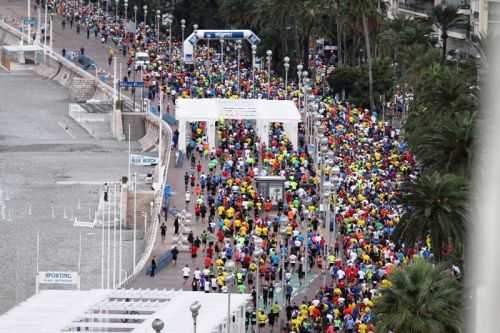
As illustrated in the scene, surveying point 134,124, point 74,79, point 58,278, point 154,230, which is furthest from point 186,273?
point 74,79

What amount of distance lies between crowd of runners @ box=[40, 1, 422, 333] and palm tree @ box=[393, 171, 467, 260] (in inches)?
76.5

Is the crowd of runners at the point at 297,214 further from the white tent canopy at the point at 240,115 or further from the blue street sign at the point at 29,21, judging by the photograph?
the blue street sign at the point at 29,21

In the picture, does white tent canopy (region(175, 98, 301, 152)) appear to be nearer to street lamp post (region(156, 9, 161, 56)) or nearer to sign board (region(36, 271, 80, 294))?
sign board (region(36, 271, 80, 294))

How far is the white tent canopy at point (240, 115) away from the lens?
9350 cm

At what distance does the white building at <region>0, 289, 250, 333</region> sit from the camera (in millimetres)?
45938

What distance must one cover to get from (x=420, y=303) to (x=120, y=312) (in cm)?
890

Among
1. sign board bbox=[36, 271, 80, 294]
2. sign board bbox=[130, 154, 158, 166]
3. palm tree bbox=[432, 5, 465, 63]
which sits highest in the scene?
palm tree bbox=[432, 5, 465, 63]

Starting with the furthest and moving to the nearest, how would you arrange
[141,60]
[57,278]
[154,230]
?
[141,60], [154,230], [57,278]

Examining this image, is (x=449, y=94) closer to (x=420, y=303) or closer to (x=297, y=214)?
(x=297, y=214)

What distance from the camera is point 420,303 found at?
4409 centimetres

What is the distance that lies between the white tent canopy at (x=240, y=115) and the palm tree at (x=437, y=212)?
38.5 metres

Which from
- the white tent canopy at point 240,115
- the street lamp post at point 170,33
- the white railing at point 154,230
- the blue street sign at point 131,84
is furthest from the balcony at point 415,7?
the white tent canopy at point 240,115

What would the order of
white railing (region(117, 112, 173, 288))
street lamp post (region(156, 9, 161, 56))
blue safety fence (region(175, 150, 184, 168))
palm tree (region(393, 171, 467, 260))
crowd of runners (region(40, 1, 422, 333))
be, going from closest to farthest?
palm tree (region(393, 171, 467, 260)), crowd of runners (region(40, 1, 422, 333)), white railing (region(117, 112, 173, 288)), blue safety fence (region(175, 150, 184, 168)), street lamp post (region(156, 9, 161, 56))

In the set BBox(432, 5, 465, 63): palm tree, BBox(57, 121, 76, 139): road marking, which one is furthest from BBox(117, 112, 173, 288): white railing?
A: BBox(57, 121, 76, 139): road marking
